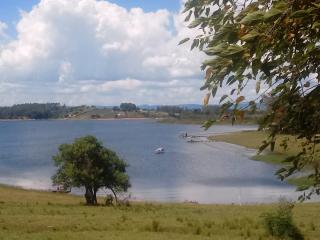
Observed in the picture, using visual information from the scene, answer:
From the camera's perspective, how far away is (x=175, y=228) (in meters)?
24.9

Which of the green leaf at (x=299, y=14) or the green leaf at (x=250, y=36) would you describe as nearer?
the green leaf at (x=299, y=14)

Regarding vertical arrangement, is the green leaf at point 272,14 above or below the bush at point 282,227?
above

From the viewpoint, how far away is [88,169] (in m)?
44.6

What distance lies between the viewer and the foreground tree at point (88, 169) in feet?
145

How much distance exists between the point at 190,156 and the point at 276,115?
308 feet

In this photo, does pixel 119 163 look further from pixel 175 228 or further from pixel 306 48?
pixel 306 48

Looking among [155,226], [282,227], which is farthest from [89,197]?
[282,227]

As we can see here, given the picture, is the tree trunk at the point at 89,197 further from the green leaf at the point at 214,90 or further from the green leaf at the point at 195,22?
the green leaf at the point at 214,90

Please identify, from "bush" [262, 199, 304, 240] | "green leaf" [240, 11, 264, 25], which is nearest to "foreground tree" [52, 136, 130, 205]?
"bush" [262, 199, 304, 240]

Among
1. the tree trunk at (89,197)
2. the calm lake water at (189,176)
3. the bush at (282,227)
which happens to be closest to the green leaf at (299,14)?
the bush at (282,227)

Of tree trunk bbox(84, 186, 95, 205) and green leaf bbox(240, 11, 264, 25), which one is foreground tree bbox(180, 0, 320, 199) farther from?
tree trunk bbox(84, 186, 95, 205)

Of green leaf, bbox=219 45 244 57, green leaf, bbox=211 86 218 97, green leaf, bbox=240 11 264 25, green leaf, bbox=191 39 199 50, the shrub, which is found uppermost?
green leaf, bbox=191 39 199 50

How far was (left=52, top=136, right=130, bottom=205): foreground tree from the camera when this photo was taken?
44.3 meters

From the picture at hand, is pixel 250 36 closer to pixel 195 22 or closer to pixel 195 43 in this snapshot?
pixel 195 22
